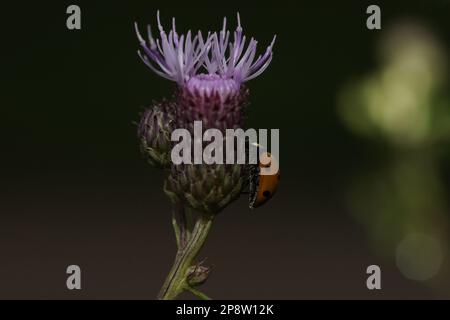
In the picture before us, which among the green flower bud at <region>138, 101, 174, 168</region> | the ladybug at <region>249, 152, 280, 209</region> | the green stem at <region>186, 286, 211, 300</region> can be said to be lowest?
the green stem at <region>186, 286, 211, 300</region>

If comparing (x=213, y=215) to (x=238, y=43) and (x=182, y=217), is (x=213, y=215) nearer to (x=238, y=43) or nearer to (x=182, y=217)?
(x=182, y=217)

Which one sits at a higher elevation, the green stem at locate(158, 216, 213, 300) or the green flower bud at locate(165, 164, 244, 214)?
the green flower bud at locate(165, 164, 244, 214)

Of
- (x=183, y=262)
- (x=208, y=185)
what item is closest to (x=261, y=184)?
(x=208, y=185)

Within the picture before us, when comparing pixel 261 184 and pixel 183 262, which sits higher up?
pixel 261 184

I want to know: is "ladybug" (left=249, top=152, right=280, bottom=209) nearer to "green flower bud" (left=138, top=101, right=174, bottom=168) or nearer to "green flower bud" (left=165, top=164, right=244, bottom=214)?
"green flower bud" (left=165, top=164, right=244, bottom=214)

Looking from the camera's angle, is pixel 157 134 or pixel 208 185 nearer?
pixel 208 185

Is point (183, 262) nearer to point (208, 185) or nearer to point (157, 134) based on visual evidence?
point (208, 185)

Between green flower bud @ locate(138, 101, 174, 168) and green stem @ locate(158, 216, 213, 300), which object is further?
green flower bud @ locate(138, 101, 174, 168)
